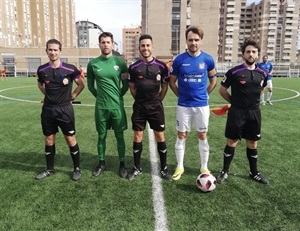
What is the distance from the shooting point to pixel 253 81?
422 centimetres

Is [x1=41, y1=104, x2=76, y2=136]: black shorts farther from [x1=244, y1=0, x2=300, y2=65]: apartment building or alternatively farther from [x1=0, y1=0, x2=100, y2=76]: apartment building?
[x1=244, y1=0, x2=300, y2=65]: apartment building

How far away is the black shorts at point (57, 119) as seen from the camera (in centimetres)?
443

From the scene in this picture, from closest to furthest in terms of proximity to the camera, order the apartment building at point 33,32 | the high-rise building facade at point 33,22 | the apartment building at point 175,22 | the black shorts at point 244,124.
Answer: the black shorts at point 244,124, the apartment building at point 33,32, the high-rise building facade at point 33,22, the apartment building at point 175,22

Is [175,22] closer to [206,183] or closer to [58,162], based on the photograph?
[58,162]

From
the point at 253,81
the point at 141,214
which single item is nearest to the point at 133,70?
the point at 253,81

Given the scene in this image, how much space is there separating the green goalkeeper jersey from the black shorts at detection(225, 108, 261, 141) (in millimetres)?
1865

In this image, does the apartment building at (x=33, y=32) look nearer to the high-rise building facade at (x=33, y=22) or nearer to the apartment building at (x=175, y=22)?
the high-rise building facade at (x=33, y=22)

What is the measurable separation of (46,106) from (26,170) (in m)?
1.39

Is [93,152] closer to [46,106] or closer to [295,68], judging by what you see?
[46,106]

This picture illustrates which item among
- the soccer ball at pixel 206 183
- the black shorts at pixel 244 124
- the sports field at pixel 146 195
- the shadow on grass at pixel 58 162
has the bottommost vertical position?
the shadow on grass at pixel 58 162

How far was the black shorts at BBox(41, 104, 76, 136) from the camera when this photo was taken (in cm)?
443

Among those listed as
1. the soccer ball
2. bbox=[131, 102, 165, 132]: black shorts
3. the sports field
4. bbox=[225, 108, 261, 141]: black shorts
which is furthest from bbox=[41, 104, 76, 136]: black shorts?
bbox=[225, 108, 261, 141]: black shorts

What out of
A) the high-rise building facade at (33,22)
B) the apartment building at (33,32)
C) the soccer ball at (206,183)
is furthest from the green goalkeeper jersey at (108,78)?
the high-rise building facade at (33,22)

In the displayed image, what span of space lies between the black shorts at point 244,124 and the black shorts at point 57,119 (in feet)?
8.55
